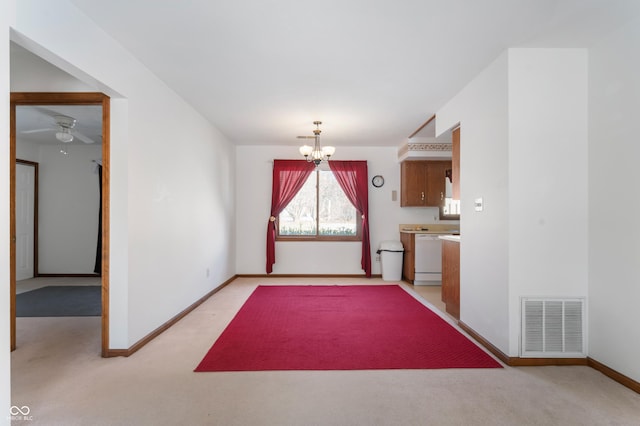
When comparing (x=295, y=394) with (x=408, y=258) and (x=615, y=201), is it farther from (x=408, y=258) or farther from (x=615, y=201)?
(x=408, y=258)

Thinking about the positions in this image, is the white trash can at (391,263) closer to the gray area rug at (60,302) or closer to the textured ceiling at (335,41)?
the textured ceiling at (335,41)

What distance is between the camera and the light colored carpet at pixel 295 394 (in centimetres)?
188

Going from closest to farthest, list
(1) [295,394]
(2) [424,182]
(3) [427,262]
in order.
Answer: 1. (1) [295,394]
2. (3) [427,262]
3. (2) [424,182]

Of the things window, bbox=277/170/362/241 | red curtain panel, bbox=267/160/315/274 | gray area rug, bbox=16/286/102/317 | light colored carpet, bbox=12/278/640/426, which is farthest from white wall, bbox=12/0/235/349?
window, bbox=277/170/362/241

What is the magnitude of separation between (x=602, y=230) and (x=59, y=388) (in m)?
4.17

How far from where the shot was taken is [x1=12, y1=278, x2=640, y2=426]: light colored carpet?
188 centimetres

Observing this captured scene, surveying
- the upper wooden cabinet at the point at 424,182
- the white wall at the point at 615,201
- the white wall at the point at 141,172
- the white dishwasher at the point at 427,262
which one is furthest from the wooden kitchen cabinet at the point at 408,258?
the white wall at the point at 141,172

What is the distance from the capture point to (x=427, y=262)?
5.62m

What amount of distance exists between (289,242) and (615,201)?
4922 millimetres

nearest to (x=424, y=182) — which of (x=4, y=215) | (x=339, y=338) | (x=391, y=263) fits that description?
(x=391, y=263)

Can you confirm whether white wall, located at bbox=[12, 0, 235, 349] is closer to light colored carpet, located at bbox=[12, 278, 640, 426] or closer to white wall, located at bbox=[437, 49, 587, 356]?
light colored carpet, located at bbox=[12, 278, 640, 426]

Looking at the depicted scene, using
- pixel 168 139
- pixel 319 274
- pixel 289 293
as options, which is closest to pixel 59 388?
pixel 168 139

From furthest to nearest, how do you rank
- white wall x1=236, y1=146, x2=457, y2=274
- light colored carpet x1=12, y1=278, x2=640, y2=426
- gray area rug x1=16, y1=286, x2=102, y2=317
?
white wall x1=236, y1=146, x2=457, y2=274 < gray area rug x1=16, y1=286, x2=102, y2=317 < light colored carpet x1=12, y1=278, x2=640, y2=426

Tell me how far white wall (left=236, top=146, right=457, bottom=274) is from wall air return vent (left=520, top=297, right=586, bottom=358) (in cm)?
377
